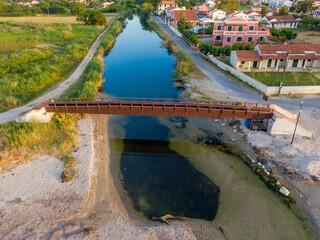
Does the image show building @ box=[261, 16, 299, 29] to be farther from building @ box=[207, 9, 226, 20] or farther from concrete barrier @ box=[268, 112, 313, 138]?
concrete barrier @ box=[268, 112, 313, 138]

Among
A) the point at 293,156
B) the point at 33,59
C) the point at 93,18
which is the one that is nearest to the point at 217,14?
the point at 93,18

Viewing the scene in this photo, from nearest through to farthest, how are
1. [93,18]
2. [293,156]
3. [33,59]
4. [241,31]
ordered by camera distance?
[293,156] < [33,59] < [241,31] < [93,18]

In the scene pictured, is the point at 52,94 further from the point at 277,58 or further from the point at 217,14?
the point at 217,14

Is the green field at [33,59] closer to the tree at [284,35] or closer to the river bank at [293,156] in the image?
the river bank at [293,156]

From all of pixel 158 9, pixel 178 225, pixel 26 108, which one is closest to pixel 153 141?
pixel 178 225

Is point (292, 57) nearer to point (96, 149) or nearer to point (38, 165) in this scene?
point (96, 149)

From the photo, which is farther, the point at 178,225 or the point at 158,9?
the point at 158,9

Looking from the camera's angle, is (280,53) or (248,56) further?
(248,56)
